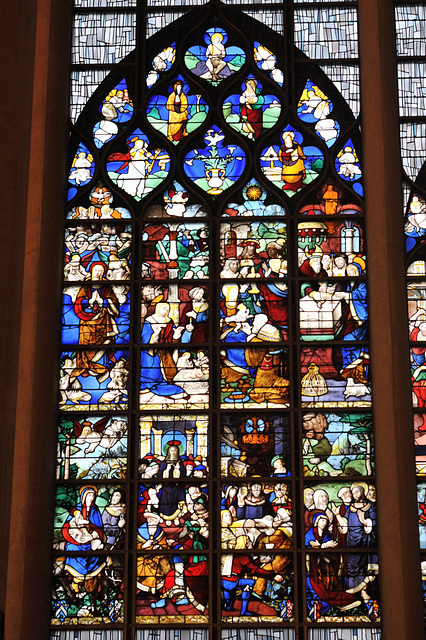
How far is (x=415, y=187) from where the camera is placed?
10234 mm

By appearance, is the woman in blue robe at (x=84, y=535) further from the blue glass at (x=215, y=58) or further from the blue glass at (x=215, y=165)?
the blue glass at (x=215, y=58)

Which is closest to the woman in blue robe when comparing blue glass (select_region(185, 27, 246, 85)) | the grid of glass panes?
the grid of glass panes

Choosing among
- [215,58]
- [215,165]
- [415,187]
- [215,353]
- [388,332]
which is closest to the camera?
[388,332]

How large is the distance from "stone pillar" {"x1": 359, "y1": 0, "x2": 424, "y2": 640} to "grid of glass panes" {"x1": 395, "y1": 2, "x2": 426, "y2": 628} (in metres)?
0.48

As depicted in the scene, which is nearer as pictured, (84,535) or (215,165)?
(84,535)

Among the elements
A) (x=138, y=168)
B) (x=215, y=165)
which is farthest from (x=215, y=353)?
(x=138, y=168)

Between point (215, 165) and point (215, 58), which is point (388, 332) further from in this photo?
point (215, 58)

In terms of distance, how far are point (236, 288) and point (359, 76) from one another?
244 cm

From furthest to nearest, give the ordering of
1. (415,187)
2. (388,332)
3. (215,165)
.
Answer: (215,165) → (415,187) → (388,332)

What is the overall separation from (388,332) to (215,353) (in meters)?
1.56

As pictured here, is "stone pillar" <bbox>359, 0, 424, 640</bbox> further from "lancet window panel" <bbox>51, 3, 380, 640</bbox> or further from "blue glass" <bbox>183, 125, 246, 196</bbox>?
"blue glass" <bbox>183, 125, 246, 196</bbox>

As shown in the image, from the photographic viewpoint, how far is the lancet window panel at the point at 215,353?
30.2ft

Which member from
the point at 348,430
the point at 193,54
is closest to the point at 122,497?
the point at 348,430

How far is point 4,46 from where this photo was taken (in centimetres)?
552
